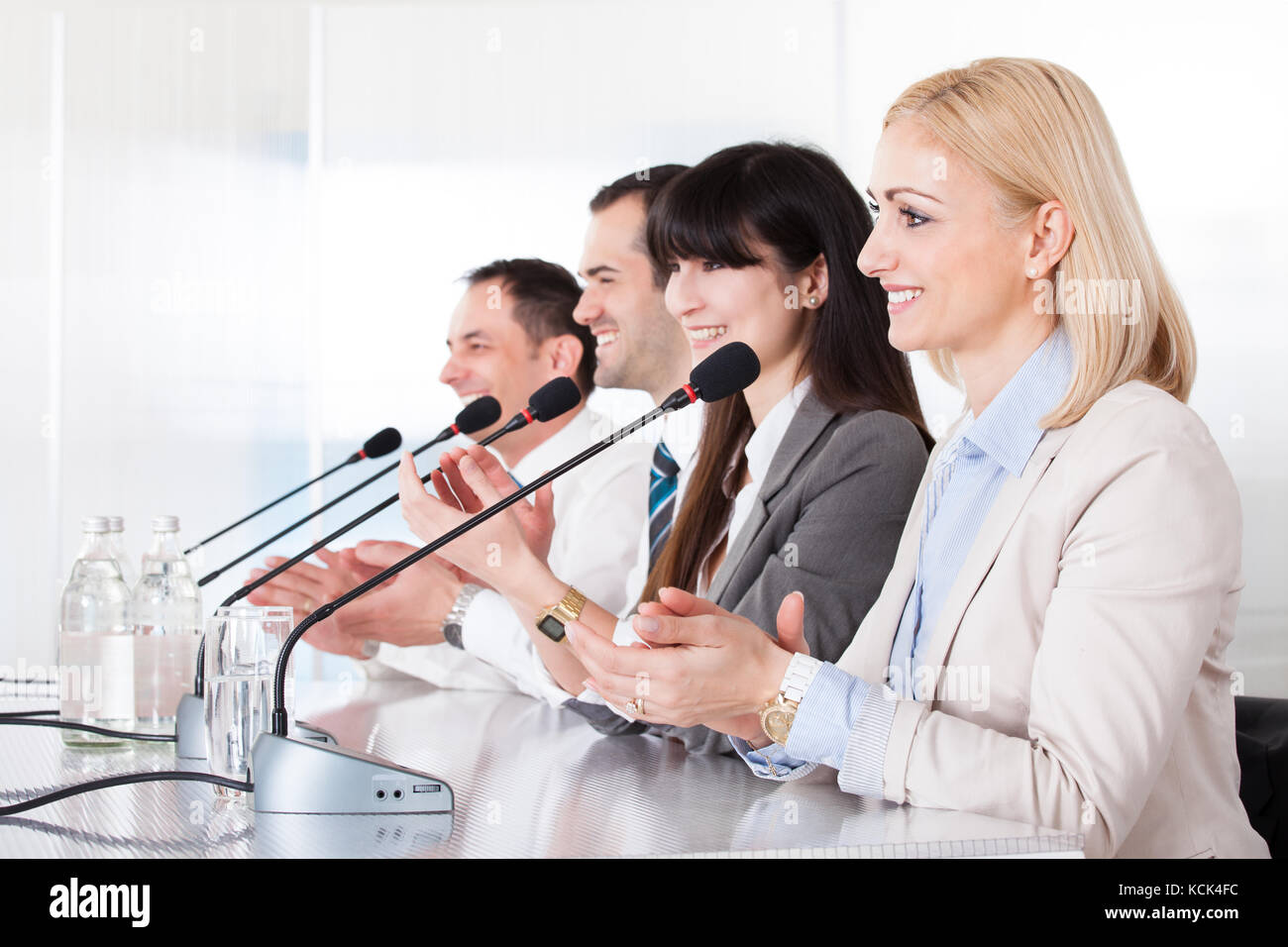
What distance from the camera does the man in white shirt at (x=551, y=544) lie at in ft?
6.07

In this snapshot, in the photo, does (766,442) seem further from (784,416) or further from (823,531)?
(823,531)

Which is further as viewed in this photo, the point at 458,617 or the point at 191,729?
the point at 458,617

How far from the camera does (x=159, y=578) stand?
4.85ft

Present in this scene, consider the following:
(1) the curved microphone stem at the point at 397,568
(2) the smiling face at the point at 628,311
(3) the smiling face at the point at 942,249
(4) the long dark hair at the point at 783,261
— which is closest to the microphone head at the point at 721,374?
(1) the curved microphone stem at the point at 397,568

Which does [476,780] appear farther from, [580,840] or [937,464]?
[937,464]

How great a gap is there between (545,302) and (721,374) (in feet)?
Answer: 5.36

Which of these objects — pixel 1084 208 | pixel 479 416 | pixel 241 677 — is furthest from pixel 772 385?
pixel 241 677

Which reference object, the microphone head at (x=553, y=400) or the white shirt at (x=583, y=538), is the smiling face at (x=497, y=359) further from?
the microphone head at (x=553, y=400)

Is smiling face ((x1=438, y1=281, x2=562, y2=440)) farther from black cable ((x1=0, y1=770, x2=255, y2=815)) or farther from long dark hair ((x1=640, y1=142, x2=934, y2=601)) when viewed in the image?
black cable ((x1=0, y1=770, x2=255, y2=815))

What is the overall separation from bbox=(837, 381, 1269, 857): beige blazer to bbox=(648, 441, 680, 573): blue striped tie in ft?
3.06

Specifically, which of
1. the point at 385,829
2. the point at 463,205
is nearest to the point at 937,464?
the point at 385,829

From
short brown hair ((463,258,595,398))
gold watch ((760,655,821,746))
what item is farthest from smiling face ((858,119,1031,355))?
short brown hair ((463,258,595,398))

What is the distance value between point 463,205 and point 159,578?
2.81 m

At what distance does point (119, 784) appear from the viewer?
112cm
